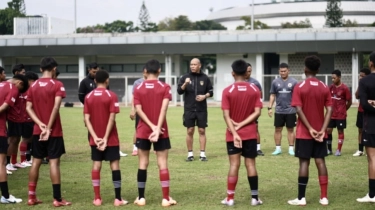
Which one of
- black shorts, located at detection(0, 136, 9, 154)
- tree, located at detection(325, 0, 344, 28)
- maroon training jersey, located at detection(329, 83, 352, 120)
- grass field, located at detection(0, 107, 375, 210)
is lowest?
grass field, located at detection(0, 107, 375, 210)

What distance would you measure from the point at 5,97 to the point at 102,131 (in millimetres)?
1785

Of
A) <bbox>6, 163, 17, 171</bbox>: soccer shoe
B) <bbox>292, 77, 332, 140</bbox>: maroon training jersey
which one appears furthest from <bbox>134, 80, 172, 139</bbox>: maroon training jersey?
<bbox>6, 163, 17, 171</bbox>: soccer shoe

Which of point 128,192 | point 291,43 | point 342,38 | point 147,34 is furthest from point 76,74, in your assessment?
point 128,192

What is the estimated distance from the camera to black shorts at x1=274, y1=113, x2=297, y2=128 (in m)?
15.4

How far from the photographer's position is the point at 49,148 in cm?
933

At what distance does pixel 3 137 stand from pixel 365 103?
593 cm

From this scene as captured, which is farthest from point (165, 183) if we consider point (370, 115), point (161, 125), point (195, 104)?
point (195, 104)

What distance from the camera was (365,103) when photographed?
9.32 metres

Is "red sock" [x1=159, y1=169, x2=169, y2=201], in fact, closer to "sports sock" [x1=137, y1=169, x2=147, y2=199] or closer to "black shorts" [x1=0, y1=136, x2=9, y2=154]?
"sports sock" [x1=137, y1=169, x2=147, y2=199]

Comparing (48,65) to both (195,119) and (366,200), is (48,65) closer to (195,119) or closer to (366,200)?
(366,200)

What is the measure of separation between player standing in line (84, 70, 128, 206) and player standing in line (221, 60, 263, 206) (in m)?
1.74

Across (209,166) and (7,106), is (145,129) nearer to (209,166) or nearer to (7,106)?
(7,106)

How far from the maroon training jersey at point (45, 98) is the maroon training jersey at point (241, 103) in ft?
8.71

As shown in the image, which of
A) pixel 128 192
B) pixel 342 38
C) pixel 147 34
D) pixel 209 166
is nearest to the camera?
pixel 128 192
